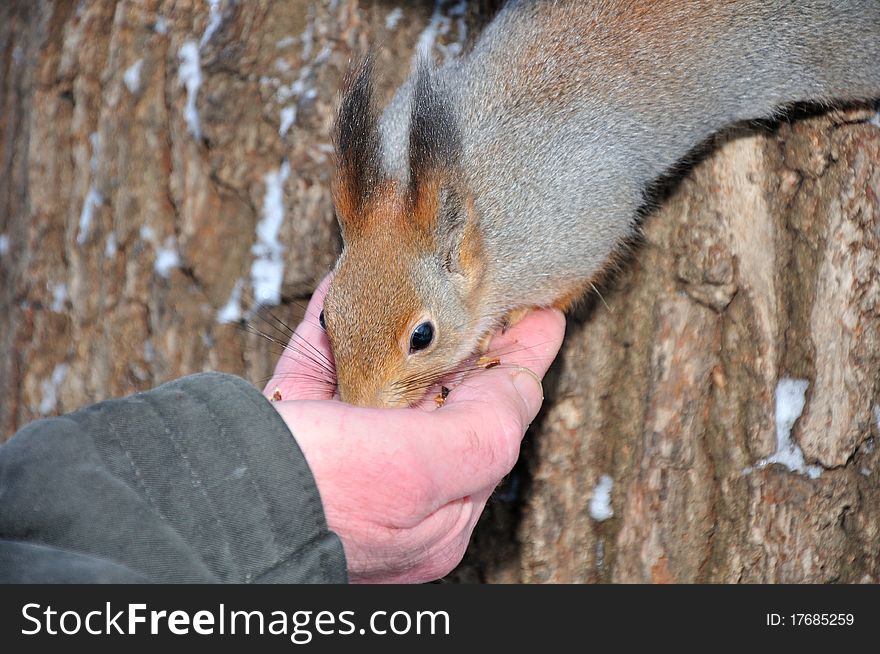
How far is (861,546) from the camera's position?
2158 mm

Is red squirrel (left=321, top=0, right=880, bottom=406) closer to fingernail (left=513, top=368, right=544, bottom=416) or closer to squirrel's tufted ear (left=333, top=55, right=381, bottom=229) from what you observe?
squirrel's tufted ear (left=333, top=55, right=381, bottom=229)

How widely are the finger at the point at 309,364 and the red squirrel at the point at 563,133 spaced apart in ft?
0.44

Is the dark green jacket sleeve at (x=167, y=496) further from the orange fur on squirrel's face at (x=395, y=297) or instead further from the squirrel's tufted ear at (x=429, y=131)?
the squirrel's tufted ear at (x=429, y=131)

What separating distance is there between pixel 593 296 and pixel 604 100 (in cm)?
49

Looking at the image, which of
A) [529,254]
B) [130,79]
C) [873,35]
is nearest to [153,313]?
[130,79]

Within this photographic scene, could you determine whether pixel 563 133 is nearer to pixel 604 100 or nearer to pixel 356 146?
pixel 604 100

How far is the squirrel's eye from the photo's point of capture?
6.81 feet

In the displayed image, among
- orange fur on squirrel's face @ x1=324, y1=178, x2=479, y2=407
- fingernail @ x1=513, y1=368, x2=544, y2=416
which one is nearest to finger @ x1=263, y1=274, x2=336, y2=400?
orange fur on squirrel's face @ x1=324, y1=178, x2=479, y2=407

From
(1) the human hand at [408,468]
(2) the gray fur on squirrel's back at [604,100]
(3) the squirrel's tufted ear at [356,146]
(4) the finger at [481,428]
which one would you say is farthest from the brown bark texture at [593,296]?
(1) the human hand at [408,468]

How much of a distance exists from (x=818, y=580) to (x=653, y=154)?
1091mm

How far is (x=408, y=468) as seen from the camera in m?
1.48

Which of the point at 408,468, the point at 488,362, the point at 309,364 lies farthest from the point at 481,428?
the point at 309,364

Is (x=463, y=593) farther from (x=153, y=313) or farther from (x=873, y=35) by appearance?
(x=873, y=35)

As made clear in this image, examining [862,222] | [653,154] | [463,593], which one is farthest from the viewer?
[653,154]
